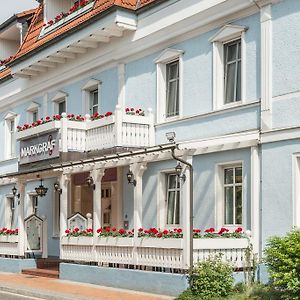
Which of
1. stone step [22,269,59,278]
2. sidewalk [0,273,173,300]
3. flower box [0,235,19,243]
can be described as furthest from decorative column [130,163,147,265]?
flower box [0,235,19,243]

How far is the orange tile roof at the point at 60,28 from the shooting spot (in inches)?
773

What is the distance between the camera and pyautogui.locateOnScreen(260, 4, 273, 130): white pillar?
15.0 metres

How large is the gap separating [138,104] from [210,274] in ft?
23.7

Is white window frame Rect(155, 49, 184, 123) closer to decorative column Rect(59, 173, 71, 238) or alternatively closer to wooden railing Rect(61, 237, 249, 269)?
decorative column Rect(59, 173, 71, 238)

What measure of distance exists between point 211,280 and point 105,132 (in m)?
6.27

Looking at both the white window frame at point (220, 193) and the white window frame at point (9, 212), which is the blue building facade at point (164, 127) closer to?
the white window frame at point (220, 193)

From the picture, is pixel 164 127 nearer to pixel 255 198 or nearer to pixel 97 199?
pixel 97 199

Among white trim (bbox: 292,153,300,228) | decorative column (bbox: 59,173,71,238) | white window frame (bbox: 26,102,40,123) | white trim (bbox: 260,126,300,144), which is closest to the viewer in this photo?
white trim (bbox: 292,153,300,228)

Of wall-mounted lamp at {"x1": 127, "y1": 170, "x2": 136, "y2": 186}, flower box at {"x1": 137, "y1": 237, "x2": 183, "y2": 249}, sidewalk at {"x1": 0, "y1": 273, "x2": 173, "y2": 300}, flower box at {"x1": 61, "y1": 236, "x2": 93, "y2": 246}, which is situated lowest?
sidewalk at {"x1": 0, "y1": 273, "x2": 173, "y2": 300}

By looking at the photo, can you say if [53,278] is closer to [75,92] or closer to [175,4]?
[75,92]

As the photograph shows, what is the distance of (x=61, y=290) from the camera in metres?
16.7

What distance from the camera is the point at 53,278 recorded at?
19562 millimetres

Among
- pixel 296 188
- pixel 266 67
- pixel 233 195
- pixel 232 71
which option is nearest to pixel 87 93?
pixel 232 71

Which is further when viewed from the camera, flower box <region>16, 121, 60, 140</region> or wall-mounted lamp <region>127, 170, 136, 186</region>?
flower box <region>16, 121, 60, 140</region>
